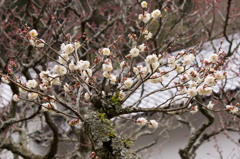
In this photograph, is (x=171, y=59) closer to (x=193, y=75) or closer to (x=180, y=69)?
(x=180, y=69)

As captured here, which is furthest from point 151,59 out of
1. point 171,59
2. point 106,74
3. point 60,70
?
point 60,70

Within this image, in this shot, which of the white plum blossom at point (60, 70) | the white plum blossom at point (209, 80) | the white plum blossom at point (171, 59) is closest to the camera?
the white plum blossom at point (209, 80)

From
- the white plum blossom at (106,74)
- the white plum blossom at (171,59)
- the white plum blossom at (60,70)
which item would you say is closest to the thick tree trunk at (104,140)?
the white plum blossom at (106,74)

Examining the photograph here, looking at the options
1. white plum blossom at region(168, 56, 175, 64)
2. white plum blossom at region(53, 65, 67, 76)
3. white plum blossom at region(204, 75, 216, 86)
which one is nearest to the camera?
white plum blossom at region(204, 75, 216, 86)

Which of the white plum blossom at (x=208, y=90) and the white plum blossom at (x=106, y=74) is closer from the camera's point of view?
the white plum blossom at (x=208, y=90)

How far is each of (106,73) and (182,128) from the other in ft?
13.7

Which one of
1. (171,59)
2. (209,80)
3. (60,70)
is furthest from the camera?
(171,59)

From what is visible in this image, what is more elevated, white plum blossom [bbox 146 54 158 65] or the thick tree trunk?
white plum blossom [bbox 146 54 158 65]

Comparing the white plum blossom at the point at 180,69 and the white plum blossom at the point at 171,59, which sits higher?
the white plum blossom at the point at 171,59

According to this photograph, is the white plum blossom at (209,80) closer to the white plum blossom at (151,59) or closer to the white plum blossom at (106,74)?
the white plum blossom at (151,59)

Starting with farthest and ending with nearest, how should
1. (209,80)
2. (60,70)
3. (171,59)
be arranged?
(171,59) → (60,70) → (209,80)

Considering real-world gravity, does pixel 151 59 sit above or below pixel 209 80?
above

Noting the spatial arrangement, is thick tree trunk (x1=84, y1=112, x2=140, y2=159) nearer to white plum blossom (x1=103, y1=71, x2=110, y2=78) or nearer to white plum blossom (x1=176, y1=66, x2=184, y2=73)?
white plum blossom (x1=103, y1=71, x2=110, y2=78)

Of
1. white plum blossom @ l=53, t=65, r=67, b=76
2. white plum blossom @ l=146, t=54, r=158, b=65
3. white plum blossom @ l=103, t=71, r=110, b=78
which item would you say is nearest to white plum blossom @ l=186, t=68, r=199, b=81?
white plum blossom @ l=146, t=54, r=158, b=65
